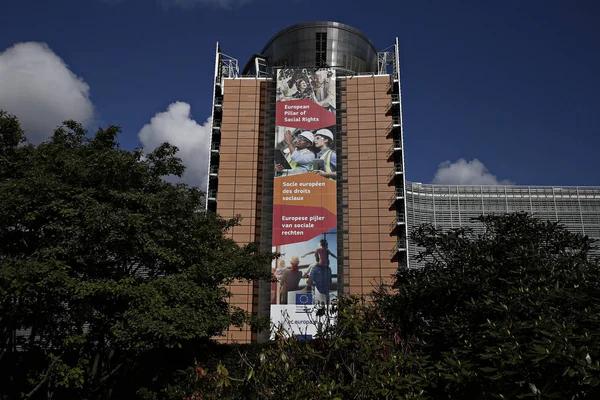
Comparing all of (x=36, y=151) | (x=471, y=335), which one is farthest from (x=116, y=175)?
(x=471, y=335)

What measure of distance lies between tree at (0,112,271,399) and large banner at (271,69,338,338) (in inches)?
751

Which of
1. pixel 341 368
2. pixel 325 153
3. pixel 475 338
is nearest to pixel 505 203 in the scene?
pixel 325 153

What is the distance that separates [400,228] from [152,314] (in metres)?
27.6

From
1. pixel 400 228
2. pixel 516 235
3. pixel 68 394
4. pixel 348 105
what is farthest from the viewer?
pixel 348 105

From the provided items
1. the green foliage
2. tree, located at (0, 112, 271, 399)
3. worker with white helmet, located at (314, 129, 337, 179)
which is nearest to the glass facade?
worker with white helmet, located at (314, 129, 337, 179)

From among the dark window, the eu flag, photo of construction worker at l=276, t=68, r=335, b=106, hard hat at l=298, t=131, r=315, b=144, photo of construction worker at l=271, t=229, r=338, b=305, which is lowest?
the eu flag

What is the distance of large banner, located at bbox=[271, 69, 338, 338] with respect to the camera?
34.1m

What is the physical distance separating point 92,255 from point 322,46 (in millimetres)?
37639

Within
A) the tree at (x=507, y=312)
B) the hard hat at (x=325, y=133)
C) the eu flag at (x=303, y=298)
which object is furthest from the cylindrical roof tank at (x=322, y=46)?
the tree at (x=507, y=312)

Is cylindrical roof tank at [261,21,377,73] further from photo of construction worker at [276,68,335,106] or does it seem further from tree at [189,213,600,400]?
tree at [189,213,600,400]

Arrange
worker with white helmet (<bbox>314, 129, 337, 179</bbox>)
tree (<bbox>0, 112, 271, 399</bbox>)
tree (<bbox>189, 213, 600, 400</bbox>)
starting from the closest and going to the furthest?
tree (<bbox>189, 213, 600, 400</bbox>)
tree (<bbox>0, 112, 271, 399</bbox>)
worker with white helmet (<bbox>314, 129, 337, 179</bbox>)

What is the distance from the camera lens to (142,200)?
13000 mm

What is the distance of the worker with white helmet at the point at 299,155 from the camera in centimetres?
3681

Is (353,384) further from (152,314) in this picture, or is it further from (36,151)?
(36,151)
